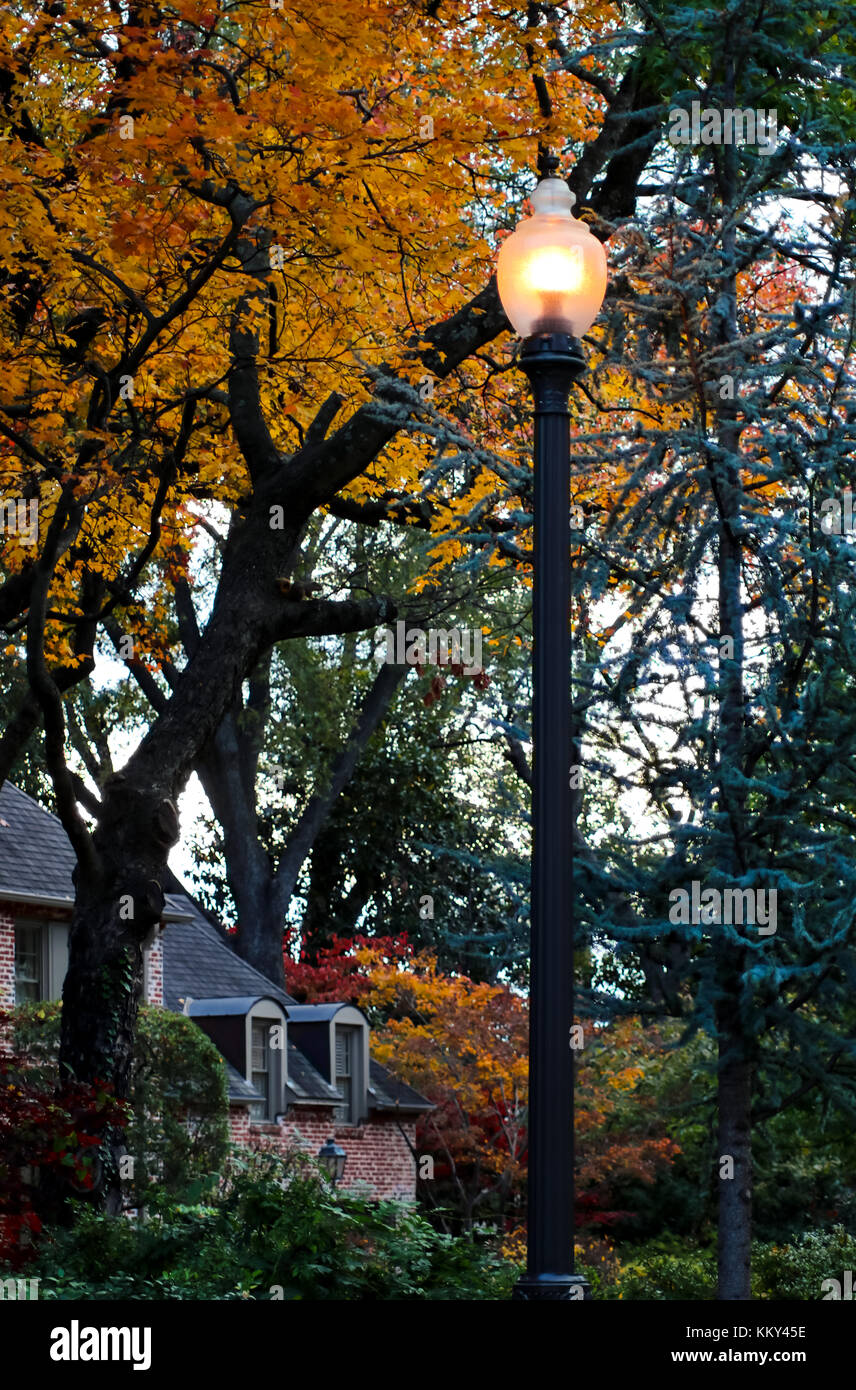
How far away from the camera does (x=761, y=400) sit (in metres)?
10.1

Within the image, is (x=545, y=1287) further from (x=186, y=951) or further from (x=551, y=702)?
(x=186, y=951)

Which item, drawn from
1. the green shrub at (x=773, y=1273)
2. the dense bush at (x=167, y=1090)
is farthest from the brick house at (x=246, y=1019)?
the green shrub at (x=773, y=1273)

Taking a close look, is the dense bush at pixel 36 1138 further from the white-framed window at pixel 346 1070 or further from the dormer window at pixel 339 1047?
the white-framed window at pixel 346 1070

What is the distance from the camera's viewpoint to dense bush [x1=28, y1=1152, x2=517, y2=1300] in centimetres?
923

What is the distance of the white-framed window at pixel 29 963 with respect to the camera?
72.1ft

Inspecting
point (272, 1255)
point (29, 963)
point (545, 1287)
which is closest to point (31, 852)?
point (29, 963)

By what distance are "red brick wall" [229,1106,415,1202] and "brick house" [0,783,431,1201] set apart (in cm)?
2

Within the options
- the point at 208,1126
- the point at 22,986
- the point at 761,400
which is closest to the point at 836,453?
the point at 761,400

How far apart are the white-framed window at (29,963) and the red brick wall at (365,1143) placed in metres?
4.58

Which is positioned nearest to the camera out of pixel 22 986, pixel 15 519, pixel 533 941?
pixel 533 941

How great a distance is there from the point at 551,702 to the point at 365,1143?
23.2 meters

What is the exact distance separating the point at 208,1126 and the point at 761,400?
13.1 meters

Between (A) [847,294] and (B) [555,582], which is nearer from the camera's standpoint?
(B) [555,582]

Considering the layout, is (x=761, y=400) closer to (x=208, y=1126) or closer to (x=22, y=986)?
(x=208, y=1126)
